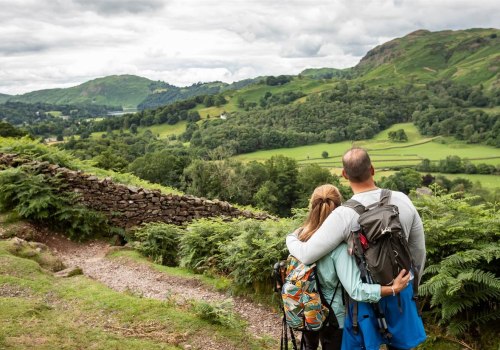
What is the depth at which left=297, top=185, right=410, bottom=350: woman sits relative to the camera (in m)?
3.56

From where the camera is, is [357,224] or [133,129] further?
[133,129]

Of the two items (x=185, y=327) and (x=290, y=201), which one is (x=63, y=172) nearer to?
(x=185, y=327)

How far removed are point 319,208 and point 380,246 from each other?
75 cm

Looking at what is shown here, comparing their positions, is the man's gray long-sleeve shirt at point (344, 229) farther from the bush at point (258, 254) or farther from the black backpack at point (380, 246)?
the bush at point (258, 254)

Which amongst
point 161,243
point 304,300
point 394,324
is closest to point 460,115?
point 161,243

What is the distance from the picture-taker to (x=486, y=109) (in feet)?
537

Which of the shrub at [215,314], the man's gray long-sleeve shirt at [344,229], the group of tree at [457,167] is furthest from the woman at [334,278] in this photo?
the group of tree at [457,167]

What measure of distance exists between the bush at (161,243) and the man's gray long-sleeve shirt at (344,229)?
28.4 feet

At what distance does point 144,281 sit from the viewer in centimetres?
988

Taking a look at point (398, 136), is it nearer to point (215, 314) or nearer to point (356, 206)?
point (215, 314)

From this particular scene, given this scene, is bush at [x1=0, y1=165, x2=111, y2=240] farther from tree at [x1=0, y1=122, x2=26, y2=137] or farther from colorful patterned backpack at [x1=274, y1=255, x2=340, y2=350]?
tree at [x1=0, y1=122, x2=26, y2=137]

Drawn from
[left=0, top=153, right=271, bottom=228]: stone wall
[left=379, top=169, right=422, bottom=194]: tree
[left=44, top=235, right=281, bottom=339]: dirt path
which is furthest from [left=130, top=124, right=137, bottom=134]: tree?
[left=44, top=235, right=281, bottom=339]: dirt path

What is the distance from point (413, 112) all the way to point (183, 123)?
95014mm

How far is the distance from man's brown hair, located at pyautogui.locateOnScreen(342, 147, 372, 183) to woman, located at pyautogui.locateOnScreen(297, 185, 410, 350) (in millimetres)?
383
